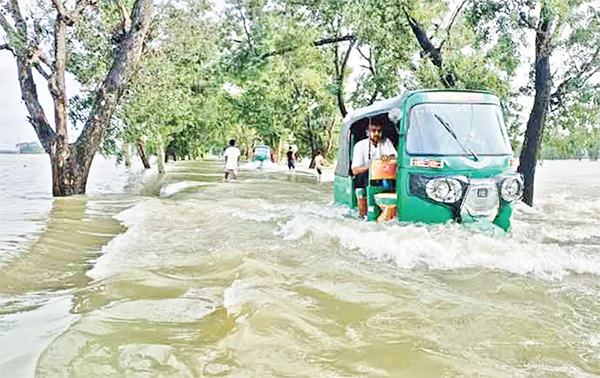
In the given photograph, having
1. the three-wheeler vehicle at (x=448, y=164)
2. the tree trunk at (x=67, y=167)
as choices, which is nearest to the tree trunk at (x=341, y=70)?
the tree trunk at (x=67, y=167)

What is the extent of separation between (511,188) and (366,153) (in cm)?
264

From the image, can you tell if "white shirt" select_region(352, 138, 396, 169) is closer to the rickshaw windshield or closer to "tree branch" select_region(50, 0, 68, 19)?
the rickshaw windshield

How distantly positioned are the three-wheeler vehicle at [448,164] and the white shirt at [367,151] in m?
0.72

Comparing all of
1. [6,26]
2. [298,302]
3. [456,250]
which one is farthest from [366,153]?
[6,26]

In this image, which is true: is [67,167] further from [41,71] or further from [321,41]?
[321,41]

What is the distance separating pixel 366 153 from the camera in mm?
9547

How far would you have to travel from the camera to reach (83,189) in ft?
49.3

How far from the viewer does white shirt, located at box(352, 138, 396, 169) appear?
9289mm

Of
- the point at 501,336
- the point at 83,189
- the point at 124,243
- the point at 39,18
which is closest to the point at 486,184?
the point at 501,336

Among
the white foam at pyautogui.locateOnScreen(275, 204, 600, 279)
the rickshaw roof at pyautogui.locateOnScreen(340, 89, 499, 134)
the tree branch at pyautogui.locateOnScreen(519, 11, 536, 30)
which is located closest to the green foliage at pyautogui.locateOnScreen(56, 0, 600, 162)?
the tree branch at pyautogui.locateOnScreen(519, 11, 536, 30)

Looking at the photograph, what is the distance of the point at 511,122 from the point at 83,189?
13.2m

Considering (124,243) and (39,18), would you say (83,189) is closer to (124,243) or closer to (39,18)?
(39,18)

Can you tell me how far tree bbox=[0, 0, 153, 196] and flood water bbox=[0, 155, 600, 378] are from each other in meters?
5.57

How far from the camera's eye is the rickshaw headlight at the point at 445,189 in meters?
7.60
